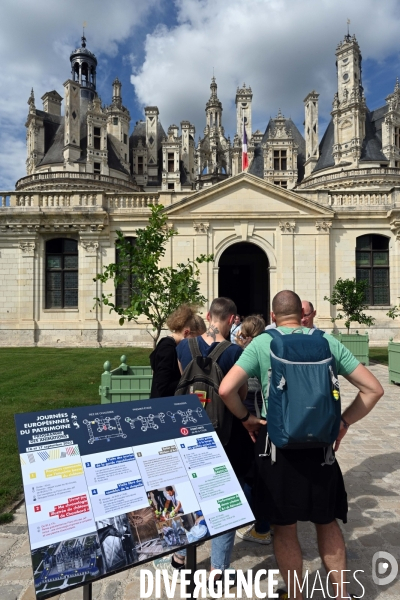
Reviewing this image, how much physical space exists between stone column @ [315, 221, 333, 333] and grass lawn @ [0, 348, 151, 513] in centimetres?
914

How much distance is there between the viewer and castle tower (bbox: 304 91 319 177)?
117 ft

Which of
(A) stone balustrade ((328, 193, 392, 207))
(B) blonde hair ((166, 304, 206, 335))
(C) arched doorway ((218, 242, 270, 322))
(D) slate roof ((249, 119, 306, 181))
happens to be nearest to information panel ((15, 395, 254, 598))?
(B) blonde hair ((166, 304, 206, 335))

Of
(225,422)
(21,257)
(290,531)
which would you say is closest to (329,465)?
(290,531)

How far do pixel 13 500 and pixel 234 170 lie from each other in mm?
41863

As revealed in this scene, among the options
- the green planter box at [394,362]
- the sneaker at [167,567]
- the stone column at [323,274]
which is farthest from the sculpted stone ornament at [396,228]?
the sneaker at [167,567]

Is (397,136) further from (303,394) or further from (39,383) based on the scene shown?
(303,394)

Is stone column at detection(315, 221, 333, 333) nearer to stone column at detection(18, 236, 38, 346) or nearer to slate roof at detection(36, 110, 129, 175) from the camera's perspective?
stone column at detection(18, 236, 38, 346)

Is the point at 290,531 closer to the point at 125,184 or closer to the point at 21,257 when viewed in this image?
the point at 21,257

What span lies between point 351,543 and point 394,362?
8.39 metres

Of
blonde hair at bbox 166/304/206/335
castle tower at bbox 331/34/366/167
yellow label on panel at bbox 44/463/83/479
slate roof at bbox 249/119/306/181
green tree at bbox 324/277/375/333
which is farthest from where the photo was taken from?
slate roof at bbox 249/119/306/181

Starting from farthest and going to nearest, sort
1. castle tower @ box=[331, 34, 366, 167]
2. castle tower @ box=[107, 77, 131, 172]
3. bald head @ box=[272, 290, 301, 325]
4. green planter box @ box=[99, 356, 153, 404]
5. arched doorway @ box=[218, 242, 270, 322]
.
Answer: castle tower @ box=[107, 77, 131, 172] → castle tower @ box=[331, 34, 366, 167] → arched doorway @ box=[218, 242, 270, 322] → green planter box @ box=[99, 356, 153, 404] → bald head @ box=[272, 290, 301, 325]

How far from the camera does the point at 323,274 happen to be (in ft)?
64.5

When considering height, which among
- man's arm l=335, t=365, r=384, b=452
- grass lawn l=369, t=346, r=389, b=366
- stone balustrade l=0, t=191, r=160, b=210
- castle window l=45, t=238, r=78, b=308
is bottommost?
grass lawn l=369, t=346, r=389, b=366

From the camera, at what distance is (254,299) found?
26.7 m
